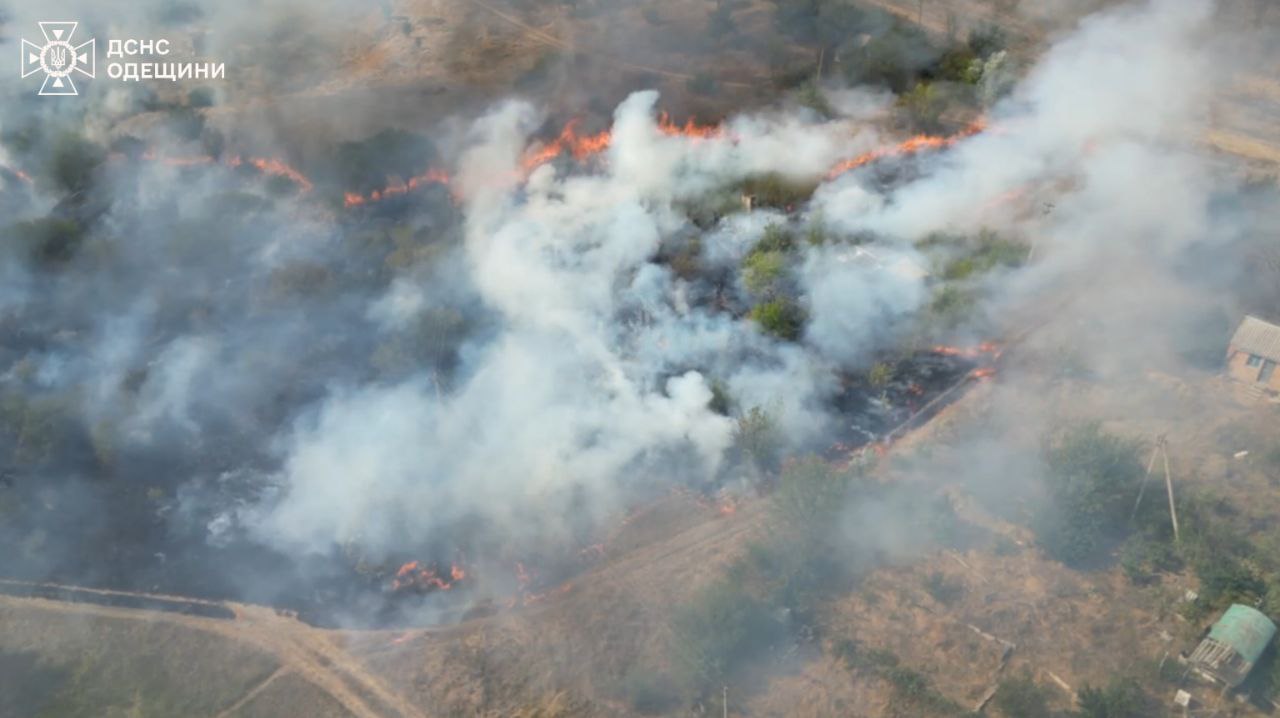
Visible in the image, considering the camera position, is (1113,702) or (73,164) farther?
(73,164)

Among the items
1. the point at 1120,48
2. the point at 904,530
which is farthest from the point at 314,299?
the point at 1120,48

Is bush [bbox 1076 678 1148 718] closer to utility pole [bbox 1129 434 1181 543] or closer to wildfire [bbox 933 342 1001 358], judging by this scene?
utility pole [bbox 1129 434 1181 543]

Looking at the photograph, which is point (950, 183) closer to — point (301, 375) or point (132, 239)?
point (301, 375)

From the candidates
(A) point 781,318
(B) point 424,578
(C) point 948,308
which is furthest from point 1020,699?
(B) point 424,578

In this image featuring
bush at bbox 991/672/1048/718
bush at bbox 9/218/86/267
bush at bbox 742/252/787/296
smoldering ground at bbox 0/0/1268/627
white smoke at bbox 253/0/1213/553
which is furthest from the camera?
bush at bbox 9/218/86/267

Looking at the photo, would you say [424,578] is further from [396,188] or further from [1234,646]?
[396,188]

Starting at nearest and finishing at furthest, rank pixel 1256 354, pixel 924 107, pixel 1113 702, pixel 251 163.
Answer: pixel 1113 702 < pixel 1256 354 < pixel 924 107 < pixel 251 163

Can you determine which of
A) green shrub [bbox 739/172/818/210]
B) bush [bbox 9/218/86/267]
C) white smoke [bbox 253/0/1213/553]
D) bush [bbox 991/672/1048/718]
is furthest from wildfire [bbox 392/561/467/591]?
bush [bbox 9/218/86/267]
